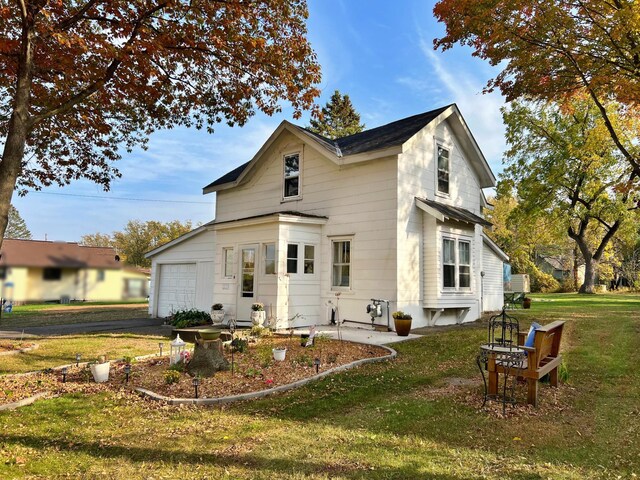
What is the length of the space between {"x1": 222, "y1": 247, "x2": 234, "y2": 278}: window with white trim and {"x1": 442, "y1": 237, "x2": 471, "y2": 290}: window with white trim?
747 cm

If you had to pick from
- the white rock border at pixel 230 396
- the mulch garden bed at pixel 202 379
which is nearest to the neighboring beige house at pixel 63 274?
the white rock border at pixel 230 396

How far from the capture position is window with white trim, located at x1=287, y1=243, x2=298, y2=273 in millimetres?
13578

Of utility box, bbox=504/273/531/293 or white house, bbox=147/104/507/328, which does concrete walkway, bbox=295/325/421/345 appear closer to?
white house, bbox=147/104/507/328

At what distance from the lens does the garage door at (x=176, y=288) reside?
697 inches

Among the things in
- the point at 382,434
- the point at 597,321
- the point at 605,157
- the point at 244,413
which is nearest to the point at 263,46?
the point at 244,413

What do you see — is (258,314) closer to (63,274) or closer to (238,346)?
(238,346)

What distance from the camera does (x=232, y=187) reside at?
59.9ft

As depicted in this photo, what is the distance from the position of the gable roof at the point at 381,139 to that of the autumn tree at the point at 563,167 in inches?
645

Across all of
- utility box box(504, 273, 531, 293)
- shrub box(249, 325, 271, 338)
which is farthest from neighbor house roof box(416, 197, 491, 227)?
utility box box(504, 273, 531, 293)

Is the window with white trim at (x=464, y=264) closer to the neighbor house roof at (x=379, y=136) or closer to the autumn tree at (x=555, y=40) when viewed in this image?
the neighbor house roof at (x=379, y=136)

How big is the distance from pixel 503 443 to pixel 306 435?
2.12m

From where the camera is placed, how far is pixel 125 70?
Answer: 937 cm

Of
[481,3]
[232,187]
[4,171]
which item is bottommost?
[4,171]

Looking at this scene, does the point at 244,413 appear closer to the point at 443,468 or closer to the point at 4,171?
the point at 443,468
